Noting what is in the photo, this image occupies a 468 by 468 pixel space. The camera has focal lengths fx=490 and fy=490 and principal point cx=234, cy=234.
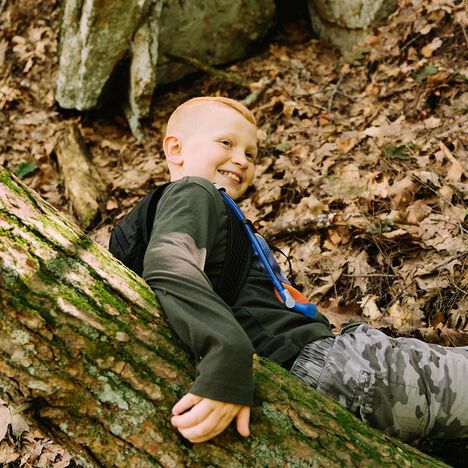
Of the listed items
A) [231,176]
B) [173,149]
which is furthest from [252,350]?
[173,149]

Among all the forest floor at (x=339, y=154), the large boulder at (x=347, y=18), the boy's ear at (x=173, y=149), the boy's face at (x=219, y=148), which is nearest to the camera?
the boy's face at (x=219, y=148)

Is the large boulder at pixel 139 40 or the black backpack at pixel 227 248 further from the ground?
the large boulder at pixel 139 40

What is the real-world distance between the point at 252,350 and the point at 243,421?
0.72 feet

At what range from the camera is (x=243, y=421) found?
1531 mm

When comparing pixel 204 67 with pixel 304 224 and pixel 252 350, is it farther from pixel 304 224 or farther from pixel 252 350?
pixel 252 350

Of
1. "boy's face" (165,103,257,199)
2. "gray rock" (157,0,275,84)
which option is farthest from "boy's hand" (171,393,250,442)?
"gray rock" (157,0,275,84)

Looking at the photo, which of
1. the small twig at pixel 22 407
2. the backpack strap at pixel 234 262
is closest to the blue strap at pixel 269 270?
the backpack strap at pixel 234 262

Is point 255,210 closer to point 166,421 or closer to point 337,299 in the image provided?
point 337,299

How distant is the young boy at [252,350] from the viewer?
150cm

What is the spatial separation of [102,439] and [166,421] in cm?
20

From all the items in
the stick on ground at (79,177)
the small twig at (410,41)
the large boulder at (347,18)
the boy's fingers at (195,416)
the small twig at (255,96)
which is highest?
the large boulder at (347,18)

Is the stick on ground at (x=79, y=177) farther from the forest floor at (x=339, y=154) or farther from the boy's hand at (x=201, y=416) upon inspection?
the boy's hand at (x=201, y=416)

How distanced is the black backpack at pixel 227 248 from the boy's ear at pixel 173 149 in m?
0.50

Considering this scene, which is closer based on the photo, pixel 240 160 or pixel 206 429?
pixel 206 429
